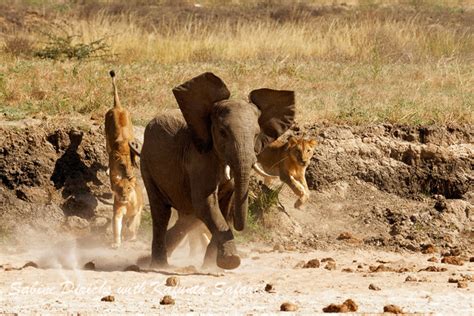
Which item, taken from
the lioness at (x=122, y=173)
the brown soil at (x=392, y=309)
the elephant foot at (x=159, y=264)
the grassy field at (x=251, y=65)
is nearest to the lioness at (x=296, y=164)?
the grassy field at (x=251, y=65)

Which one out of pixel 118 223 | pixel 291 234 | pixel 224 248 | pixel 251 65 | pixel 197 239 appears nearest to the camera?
pixel 224 248

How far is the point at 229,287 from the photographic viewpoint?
1170 centimetres

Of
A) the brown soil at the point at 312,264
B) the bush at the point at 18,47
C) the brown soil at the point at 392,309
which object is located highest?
the brown soil at the point at 392,309

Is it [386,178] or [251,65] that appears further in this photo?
[251,65]

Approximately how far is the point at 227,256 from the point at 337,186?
14.7 feet

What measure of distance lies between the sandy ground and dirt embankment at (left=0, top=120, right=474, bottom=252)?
112cm

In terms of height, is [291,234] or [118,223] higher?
[118,223]

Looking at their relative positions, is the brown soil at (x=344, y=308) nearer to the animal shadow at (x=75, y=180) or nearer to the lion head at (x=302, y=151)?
the lion head at (x=302, y=151)

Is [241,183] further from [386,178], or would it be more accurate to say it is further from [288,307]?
[386,178]

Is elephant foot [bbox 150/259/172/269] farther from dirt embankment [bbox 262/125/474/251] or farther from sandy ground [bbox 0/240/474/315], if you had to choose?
dirt embankment [bbox 262/125/474/251]

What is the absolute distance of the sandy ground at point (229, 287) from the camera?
1082cm

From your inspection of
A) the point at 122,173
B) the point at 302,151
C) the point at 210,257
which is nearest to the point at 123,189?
the point at 122,173

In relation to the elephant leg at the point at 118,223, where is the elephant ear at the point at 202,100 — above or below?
above

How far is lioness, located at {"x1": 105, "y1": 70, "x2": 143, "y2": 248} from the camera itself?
48.5 ft
